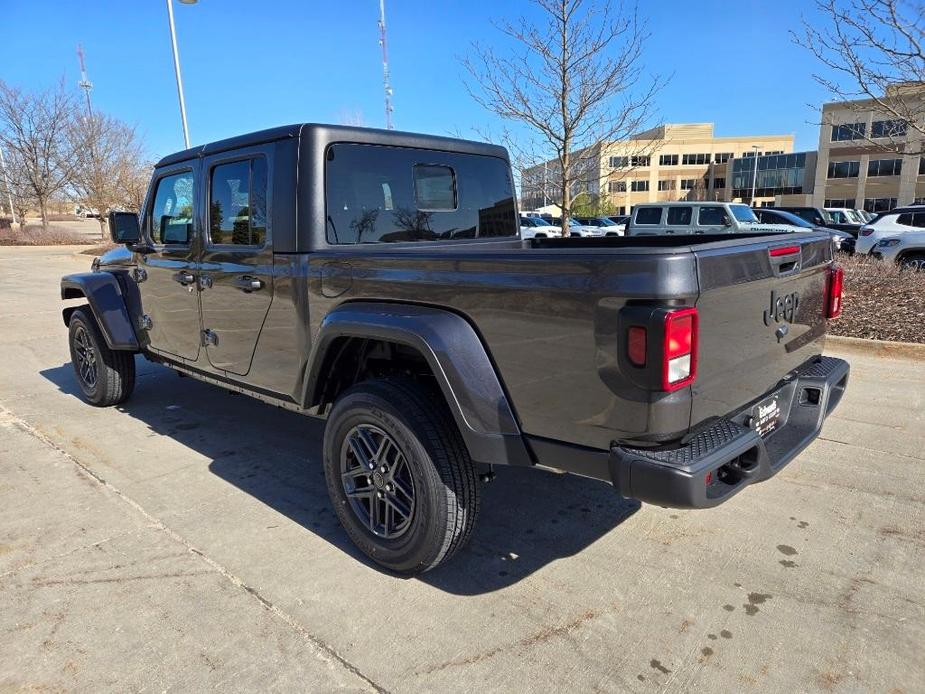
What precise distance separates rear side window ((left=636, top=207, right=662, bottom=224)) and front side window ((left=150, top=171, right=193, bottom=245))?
14043 millimetres

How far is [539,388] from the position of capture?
2.29 metres

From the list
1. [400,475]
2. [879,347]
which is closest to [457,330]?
[400,475]

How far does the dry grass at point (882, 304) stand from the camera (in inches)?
285

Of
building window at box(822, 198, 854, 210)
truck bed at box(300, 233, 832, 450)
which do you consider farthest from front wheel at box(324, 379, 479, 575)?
building window at box(822, 198, 854, 210)

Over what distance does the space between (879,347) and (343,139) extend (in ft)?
20.9

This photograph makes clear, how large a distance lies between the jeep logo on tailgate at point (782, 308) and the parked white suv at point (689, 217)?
12.9m

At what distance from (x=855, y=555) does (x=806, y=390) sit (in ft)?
2.71

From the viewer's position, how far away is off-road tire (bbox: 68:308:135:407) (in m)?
5.25

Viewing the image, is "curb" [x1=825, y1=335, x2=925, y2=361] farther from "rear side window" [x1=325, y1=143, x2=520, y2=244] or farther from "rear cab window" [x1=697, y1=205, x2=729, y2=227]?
"rear cab window" [x1=697, y1=205, x2=729, y2=227]

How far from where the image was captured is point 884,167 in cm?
6125

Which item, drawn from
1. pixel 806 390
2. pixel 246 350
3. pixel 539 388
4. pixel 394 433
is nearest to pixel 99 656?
pixel 394 433

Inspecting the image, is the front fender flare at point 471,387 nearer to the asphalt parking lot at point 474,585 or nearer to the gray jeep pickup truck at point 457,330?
the gray jeep pickup truck at point 457,330

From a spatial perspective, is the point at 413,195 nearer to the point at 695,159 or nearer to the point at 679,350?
the point at 679,350

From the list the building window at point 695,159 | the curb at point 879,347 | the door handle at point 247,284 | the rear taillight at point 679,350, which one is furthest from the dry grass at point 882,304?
the building window at point 695,159
